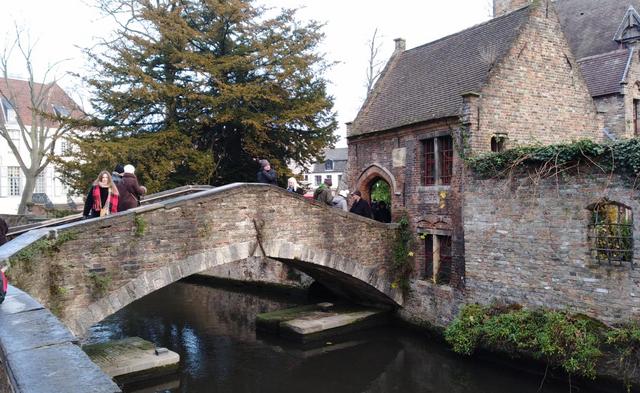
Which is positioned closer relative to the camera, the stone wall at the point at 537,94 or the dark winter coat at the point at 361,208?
the stone wall at the point at 537,94

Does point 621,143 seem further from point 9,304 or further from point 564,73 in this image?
point 9,304

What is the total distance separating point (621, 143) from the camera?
29.7 feet

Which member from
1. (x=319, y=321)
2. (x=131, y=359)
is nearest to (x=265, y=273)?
(x=319, y=321)

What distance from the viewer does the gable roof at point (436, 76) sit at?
13.0m

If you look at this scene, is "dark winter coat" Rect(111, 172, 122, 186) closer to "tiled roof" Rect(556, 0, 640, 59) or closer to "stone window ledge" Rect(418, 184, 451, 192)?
"stone window ledge" Rect(418, 184, 451, 192)

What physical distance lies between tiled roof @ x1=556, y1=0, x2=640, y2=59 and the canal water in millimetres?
15513

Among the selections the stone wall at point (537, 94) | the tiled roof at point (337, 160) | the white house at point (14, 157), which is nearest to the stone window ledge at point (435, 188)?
the stone wall at point (537, 94)

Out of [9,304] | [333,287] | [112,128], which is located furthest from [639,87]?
[9,304]

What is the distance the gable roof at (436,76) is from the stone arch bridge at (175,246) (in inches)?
134

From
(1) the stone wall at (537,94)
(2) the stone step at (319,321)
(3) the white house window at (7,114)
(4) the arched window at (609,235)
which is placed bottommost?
(2) the stone step at (319,321)

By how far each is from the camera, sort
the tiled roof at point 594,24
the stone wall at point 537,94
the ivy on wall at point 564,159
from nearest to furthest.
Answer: the ivy on wall at point 564,159 → the stone wall at point 537,94 → the tiled roof at point 594,24

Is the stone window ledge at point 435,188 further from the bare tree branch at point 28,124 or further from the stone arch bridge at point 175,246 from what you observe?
the bare tree branch at point 28,124

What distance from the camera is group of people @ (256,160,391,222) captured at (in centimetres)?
1221

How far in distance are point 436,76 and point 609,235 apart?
6.74 m
